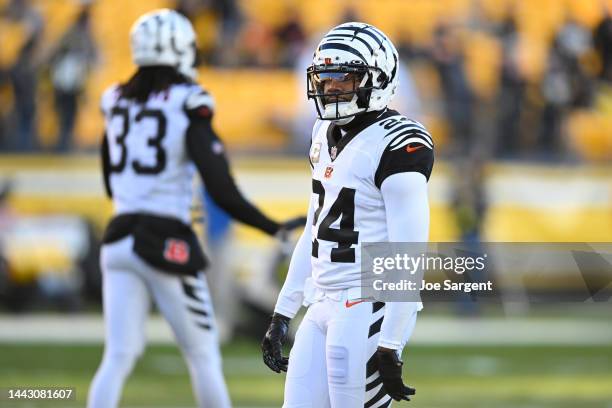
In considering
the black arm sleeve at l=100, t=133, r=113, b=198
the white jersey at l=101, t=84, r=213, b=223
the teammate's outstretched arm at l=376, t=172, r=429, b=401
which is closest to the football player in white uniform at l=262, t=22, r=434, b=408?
the teammate's outstretched arm at l=376, t=172, r=429, b=401

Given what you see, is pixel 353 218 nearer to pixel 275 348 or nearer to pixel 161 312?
pixel 275 348

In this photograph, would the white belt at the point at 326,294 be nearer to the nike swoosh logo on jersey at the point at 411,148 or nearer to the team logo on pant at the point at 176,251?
the nike swoosh logo on jersey at the point at 411,148

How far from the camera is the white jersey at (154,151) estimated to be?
5461mm

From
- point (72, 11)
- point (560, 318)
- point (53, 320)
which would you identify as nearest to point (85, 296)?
point (53, 320)

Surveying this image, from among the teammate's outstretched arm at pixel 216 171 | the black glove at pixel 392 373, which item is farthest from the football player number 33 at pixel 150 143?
the black glove at pixel 392 373

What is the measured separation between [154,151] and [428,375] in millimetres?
3966

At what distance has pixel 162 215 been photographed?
549 centimetres

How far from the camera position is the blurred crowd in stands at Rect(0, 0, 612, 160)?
14.0 m

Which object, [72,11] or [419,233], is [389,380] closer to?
[419,233]

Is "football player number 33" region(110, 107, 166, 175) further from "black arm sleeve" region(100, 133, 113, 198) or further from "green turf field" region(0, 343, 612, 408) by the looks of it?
"green turf field" region(0, 343, 612, 408)

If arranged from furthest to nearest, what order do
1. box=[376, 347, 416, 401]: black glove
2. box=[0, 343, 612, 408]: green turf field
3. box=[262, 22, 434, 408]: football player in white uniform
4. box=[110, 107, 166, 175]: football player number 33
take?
box=[0, 343, 612, 408]: green turf field < box=[110, 107, 166, 175]: football player number 33 < box=[262, 22, 434, 408]: football player in white uniform < box=[376, 347, 416, 401]: black glove

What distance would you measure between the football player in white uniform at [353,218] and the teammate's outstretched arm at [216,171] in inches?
46.3

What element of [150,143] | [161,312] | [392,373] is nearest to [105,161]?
[150,143]

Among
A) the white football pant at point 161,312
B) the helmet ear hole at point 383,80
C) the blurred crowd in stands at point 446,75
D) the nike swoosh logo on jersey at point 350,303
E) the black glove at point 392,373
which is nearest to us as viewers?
the black glove at point 392,373
